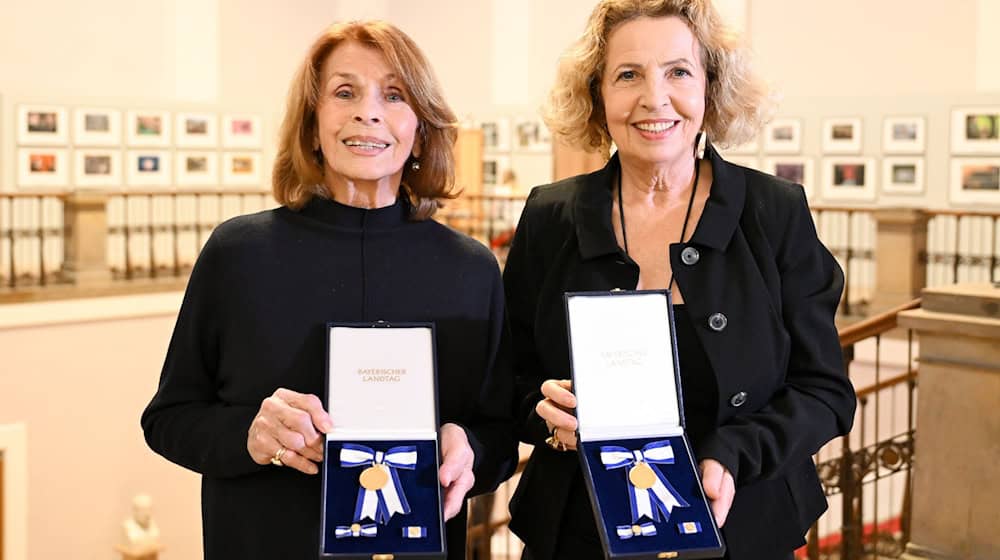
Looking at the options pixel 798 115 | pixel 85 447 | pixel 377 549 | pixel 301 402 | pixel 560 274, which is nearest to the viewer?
pixel 377 549

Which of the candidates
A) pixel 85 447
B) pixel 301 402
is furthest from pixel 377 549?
pixel 85 447

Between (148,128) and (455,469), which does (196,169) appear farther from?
(455,469)

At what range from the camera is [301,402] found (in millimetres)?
2234

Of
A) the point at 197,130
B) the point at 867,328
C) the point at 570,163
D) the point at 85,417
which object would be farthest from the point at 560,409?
the point at 197,130

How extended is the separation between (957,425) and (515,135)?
14486 mm

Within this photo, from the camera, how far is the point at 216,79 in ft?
59.8

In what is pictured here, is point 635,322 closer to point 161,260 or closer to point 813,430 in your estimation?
point 813,430

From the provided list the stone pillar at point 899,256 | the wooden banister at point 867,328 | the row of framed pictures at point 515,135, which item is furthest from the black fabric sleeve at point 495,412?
the row of framed pictures at point 515,135

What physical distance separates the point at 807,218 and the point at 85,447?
10860 mm

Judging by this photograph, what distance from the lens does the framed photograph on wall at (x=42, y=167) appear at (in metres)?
16.1

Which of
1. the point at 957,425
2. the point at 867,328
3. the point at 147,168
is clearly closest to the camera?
the point at 957,425

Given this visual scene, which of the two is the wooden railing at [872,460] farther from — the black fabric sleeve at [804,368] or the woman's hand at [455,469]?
the woman's hand at [455,469]

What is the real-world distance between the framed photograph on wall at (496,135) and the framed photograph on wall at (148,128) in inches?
203

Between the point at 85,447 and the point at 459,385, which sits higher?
the point at 459,385
